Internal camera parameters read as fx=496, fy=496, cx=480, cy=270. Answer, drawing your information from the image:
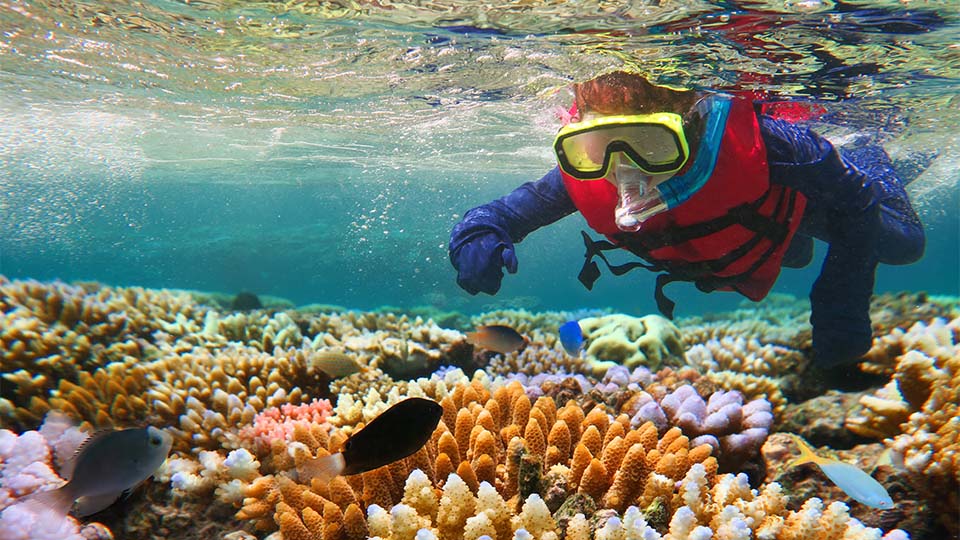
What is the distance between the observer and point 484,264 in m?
4.33

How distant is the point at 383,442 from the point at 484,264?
8.15 ft

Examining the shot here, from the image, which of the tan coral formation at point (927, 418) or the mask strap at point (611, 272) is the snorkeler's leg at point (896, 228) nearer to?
the tan coral formation at point (927, 418)

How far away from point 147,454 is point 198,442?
1.41 meters

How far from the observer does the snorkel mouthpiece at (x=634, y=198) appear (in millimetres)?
4023

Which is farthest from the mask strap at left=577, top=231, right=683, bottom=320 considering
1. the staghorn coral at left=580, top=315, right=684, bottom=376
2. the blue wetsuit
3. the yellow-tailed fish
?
the yellow-tailed fish

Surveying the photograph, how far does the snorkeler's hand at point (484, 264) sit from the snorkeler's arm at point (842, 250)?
2.70 meters

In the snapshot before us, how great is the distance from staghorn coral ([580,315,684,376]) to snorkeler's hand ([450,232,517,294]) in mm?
2328

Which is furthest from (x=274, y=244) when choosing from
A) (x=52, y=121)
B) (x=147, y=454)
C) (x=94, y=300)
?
(x=147, y=454)

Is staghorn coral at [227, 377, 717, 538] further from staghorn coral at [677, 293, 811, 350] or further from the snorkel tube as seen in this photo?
staghorn coral at [677, 293, 811, 350]

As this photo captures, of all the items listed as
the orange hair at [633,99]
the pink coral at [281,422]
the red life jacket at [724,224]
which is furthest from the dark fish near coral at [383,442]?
the orange hair at [633,99]

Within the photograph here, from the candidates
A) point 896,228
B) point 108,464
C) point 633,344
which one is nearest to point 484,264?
point 108,464

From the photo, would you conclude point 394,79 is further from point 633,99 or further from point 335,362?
point 335,362

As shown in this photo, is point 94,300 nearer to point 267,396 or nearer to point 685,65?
point 267,396

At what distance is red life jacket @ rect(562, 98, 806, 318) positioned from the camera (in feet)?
15.2
